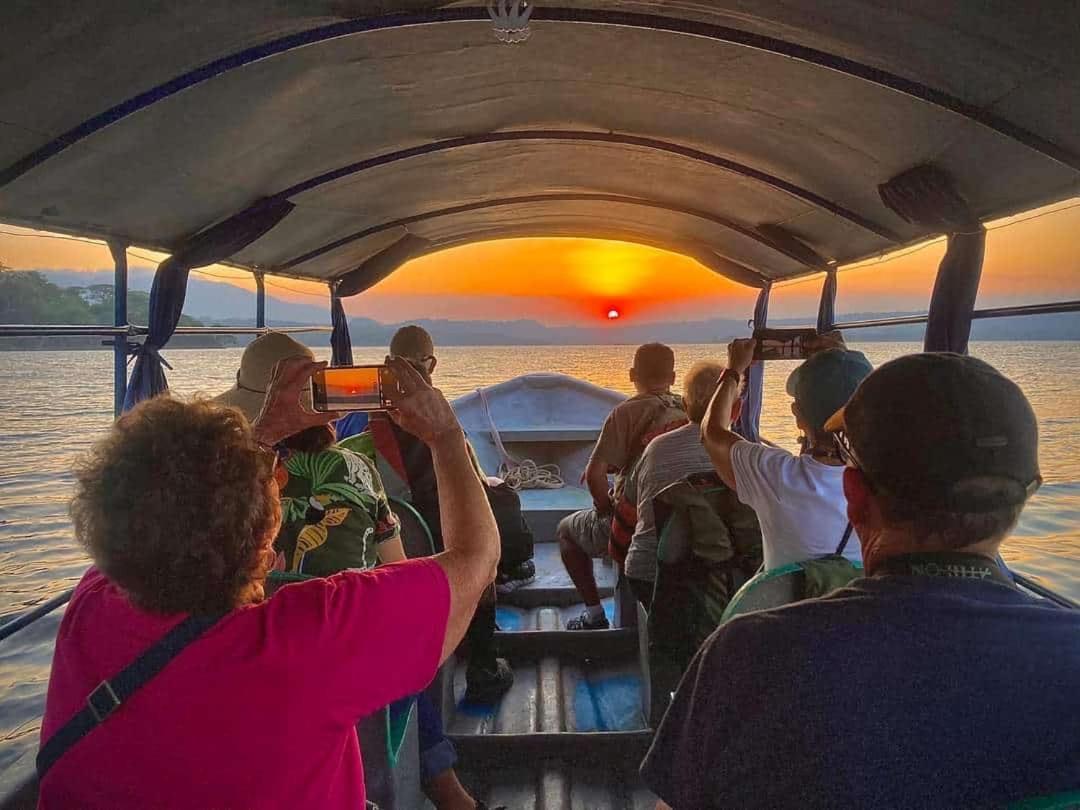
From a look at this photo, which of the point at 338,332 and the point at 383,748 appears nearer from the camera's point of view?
the point at 383,748

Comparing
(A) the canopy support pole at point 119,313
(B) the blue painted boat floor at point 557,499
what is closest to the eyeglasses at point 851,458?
(A) the canopy support pole at point 119,313

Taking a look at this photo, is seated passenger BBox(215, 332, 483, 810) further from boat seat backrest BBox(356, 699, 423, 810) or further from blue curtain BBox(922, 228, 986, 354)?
blue curtain BBox(922, 228, 986, 354)

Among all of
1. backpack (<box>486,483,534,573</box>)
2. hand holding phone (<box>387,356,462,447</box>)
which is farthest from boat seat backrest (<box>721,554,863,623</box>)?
backpack (<box>486,483,534,573</box>)

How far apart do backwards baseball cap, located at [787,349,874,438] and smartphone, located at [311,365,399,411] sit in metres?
0.99

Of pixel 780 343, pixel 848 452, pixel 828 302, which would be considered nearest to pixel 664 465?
pixel 780 343

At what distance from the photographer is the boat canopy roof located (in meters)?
2.06

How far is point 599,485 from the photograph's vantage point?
12.3 ft

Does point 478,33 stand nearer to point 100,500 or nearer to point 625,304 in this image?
point 100,500

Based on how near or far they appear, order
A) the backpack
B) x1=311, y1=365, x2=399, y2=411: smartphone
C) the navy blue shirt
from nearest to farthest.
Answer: the navy blue shirt
x1=311, y1=365, x2=399, y2=411: smartphone
the backpack

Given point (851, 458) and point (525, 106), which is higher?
point (525, 106)

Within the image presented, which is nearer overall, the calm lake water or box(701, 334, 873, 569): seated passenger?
box(701, 334, 873, 569): seated passenger

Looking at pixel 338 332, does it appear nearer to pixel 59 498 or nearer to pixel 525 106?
pixel 525 106

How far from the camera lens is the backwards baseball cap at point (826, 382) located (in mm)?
1758

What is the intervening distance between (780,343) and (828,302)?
115 inches
